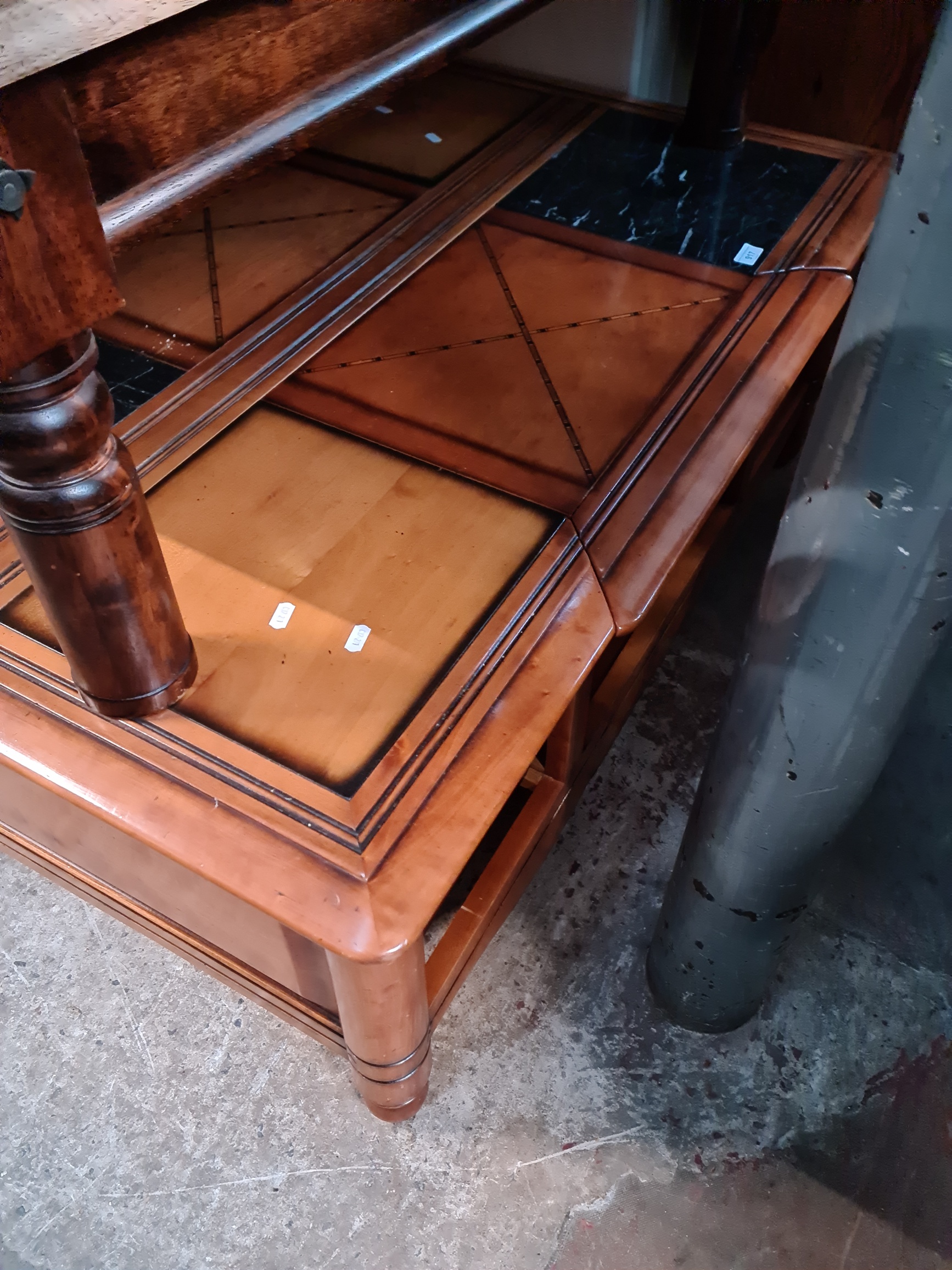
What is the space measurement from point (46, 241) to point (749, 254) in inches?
46.1

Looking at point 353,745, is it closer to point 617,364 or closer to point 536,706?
point 536,706

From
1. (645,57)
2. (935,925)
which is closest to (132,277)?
(645,57)

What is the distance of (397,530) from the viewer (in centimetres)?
103

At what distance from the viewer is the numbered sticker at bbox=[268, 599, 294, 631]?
929mm

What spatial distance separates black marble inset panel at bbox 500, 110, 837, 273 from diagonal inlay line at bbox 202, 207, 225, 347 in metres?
0.46

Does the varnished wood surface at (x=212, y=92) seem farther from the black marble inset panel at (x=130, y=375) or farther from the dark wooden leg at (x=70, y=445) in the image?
the black marble inset panel at (x=130, y=375)

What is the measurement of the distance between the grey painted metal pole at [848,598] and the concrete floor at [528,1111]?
0.21 metres

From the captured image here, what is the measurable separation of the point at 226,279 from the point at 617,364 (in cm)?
58

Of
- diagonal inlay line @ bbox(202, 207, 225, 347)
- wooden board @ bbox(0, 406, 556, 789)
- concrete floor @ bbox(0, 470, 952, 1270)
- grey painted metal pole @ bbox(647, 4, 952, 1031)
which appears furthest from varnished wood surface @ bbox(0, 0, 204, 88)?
concrete floor @ bbox(0, 470, 952, 1270)

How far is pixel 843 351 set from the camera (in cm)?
54

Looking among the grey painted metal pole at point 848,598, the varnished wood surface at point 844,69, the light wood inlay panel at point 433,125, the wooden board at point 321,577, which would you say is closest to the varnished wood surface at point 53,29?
the grey painted metal pole at point 848,598

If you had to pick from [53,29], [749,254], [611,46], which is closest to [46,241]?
[53,29]

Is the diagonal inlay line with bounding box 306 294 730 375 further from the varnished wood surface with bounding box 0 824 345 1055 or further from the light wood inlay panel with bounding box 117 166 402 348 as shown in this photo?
the varnished wood surface with bounding box 0 824 345 1055

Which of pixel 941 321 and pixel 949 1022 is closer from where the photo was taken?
pixel 941 321
